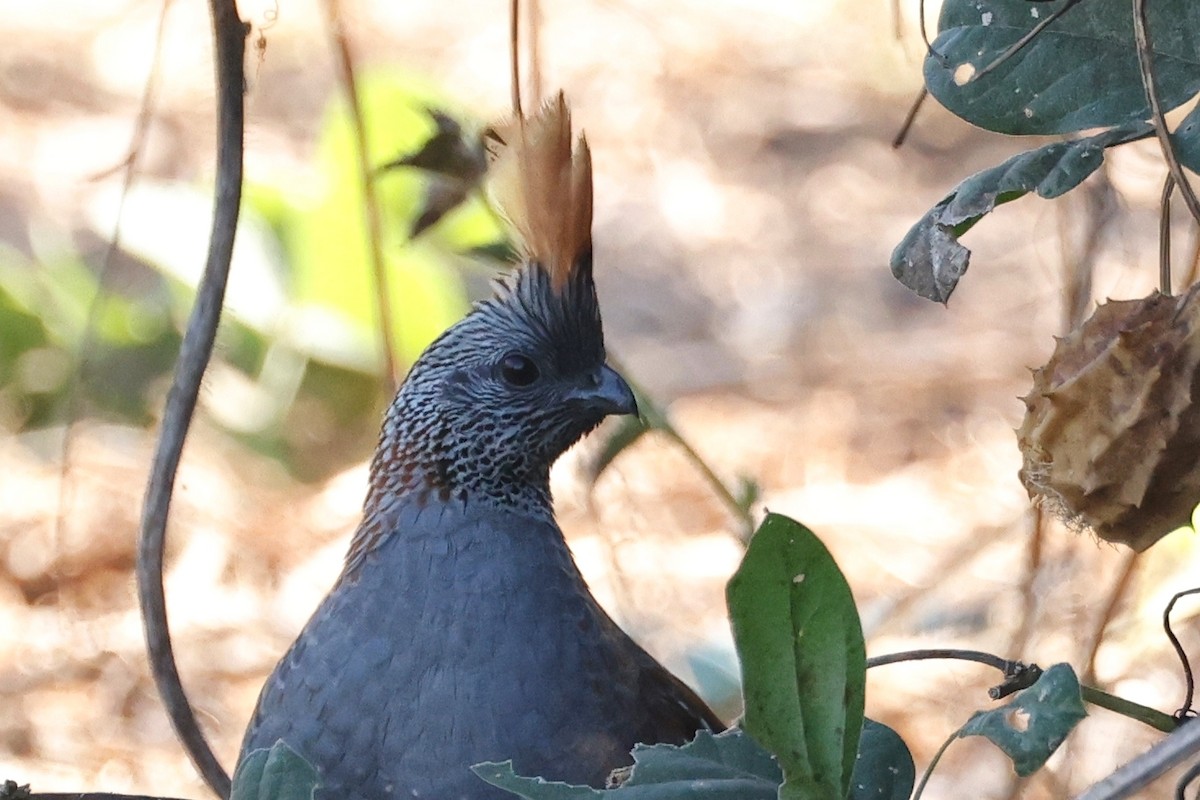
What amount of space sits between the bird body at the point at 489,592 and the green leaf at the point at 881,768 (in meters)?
0.58

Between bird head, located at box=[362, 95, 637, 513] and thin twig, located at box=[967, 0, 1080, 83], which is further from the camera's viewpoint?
bird head, located at box=[362, 95, 637, 513]

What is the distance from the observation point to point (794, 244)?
5.55 metres

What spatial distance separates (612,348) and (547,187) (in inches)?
121

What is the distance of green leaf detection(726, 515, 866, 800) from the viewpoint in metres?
1.00

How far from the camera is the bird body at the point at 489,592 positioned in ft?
5.48

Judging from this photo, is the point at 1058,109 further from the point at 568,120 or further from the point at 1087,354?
the point at 568,120

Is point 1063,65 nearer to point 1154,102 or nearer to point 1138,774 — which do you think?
point 1154,102

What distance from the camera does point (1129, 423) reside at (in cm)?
A: 110

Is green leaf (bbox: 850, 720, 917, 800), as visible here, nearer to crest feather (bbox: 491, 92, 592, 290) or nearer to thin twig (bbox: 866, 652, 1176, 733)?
thin twig (bbox: 866, 652, 1176, 733)

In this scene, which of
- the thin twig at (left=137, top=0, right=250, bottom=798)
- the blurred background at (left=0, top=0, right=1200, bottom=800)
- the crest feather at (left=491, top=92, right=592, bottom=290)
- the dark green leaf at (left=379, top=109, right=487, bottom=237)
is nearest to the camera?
the thin twig at (left=137, top=0, right=250, bottom=798)

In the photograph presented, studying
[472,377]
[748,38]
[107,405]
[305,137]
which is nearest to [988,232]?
[748,38]

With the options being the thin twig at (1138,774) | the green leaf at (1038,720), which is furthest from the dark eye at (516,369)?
the thin twig at (1138,774)

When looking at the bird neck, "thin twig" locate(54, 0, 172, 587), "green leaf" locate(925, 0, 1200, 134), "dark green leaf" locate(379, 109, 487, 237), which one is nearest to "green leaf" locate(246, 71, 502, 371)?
"thin twig" locate(54, 0, 172, 587)

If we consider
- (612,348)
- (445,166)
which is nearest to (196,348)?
(445,166)
